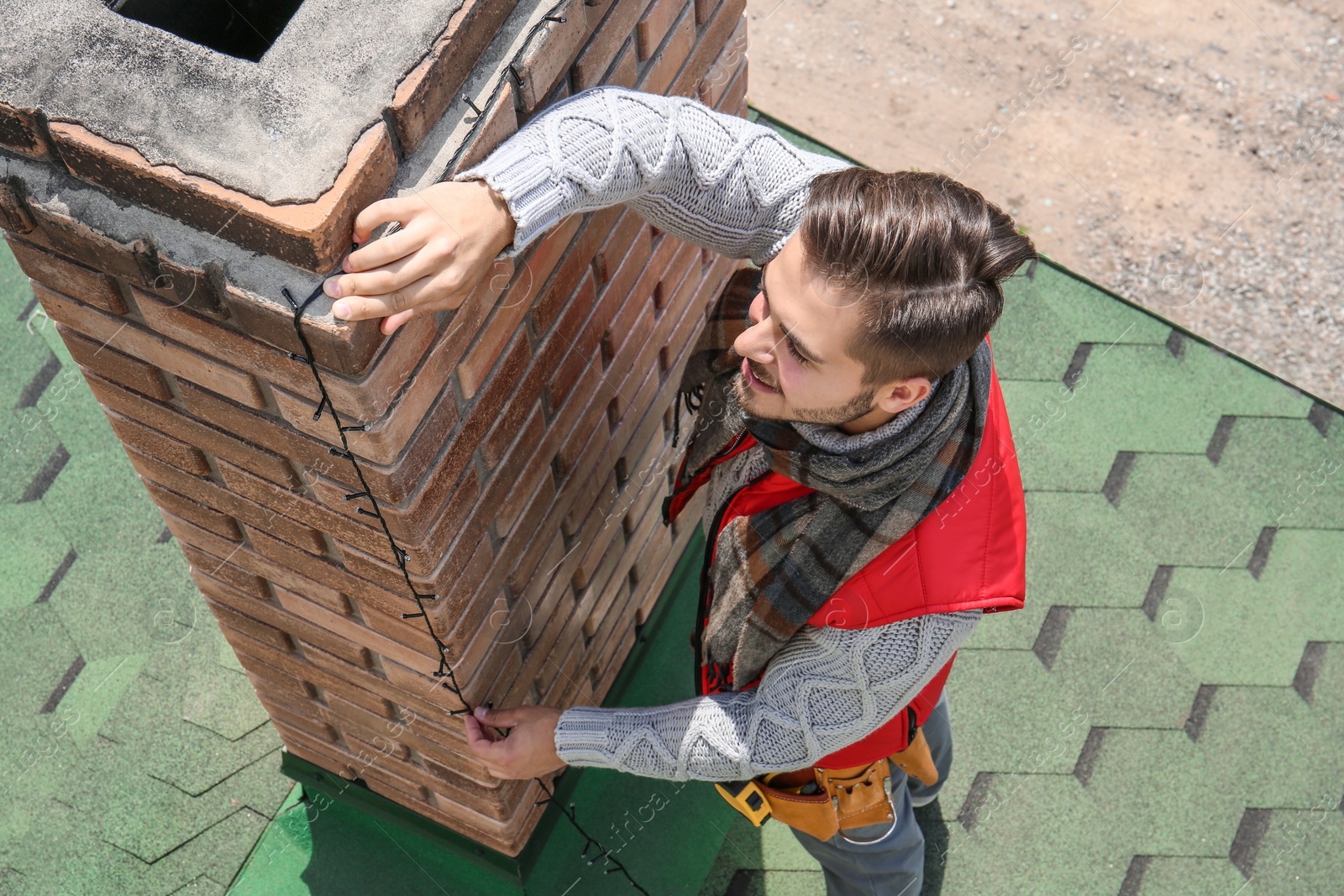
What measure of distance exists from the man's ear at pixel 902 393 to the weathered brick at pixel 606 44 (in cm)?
63

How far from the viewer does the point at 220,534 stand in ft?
6.31

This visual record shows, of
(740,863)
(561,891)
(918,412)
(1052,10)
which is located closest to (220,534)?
(918,412)

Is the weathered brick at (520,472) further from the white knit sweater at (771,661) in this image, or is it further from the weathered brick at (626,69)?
the weathered brick at (626,69)

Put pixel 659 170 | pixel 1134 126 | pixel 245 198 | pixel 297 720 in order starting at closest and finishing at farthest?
pixel 245 198, pixel 659 170, pixel 297 720, pixel 1134 126

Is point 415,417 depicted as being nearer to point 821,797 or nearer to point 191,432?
point 191,432

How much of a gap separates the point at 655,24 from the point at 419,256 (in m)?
0.76

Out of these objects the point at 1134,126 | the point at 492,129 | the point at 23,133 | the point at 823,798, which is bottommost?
the point at 823,798

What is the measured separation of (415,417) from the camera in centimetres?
148

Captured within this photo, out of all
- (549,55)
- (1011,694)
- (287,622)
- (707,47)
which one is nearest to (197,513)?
(287,622)

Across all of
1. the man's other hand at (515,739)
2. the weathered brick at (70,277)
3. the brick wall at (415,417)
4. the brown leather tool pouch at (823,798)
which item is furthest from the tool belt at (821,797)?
the weathered brick at (70,277)

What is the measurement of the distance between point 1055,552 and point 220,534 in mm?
2319

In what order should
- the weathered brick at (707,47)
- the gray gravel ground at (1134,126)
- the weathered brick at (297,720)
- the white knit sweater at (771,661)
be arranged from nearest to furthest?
the white knit sweater at (771,661)
the weathered brick at (707,47)
the weathered brick at (297,720)
the gray gravel ground at (1134,126)

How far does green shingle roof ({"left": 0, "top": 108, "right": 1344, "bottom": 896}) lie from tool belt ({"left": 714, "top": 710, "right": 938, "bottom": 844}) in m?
0.73

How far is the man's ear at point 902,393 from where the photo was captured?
1.72m
